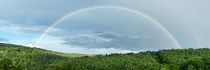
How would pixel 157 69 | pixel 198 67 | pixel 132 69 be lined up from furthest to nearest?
pixel 198 67, pixel 132 69, pixel 157 69

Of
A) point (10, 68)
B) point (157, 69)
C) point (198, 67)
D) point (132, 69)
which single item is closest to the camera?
point (10, 68)

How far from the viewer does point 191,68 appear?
182 metres

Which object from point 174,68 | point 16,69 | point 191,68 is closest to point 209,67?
point 191,68

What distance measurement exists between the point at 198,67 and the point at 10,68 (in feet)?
580

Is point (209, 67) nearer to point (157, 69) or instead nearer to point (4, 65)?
point (157, 69)

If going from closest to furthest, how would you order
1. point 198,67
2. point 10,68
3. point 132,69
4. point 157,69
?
point 10,68 → point 157,69 → point 132,69 → point 198,67

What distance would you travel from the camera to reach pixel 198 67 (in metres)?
199

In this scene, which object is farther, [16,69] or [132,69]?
[132,69]

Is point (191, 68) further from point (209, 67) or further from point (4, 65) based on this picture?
point (4, 65)

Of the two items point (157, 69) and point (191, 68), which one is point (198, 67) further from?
point (157, 69)

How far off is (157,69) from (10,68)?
119m

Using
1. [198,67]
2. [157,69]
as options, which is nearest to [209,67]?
[198,67]

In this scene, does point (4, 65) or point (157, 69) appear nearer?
point (4, 65)

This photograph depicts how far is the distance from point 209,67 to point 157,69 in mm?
71384
